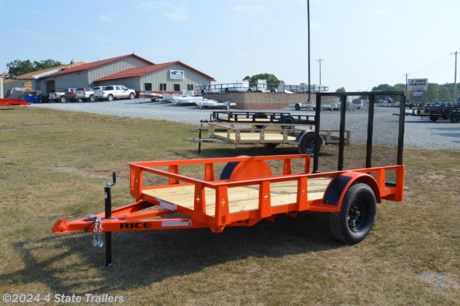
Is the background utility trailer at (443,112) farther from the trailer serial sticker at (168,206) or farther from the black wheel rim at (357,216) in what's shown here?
the trailer serial sticker at (168,206)

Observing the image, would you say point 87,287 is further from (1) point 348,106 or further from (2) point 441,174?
(2) point 441,174

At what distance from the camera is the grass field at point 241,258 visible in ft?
14.0

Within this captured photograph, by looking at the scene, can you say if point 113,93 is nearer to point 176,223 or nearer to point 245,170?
point 245,170

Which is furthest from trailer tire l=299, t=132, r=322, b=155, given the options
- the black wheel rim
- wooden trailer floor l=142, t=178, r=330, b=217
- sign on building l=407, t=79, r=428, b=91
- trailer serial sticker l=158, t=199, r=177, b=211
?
sign on building l=407, t=79, r=428, b=91

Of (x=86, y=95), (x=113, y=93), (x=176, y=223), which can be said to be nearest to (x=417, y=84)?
(x=113, y=93)

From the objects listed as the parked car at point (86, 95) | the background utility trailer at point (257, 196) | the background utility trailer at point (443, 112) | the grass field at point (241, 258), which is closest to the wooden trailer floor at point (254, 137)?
the grass field at point (241, 258)

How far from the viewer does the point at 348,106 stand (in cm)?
639

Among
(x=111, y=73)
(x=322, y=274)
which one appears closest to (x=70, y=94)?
(x=111, y=73)

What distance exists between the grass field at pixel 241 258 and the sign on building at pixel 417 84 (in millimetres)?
67296

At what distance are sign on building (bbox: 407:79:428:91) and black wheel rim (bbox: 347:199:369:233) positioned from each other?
7042cm

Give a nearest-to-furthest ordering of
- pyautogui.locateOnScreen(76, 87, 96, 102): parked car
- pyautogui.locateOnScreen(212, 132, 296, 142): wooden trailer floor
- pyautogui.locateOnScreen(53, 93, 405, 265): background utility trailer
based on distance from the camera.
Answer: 1. pyautogui.locateOnScreen(53, 93, 405, 265): background utility trailer
2. pyautogui.locateOnScreen(212, 132, 296, 142): wooden trailer floor
3. pyautogui.locateOnScreen(76, 87, 96, 102): parked car

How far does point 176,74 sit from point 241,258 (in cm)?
5497

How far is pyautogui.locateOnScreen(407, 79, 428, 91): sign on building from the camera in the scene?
70.4 m

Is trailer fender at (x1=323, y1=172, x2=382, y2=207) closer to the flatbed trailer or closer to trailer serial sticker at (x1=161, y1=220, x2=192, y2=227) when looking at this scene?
trailer serial sticker at (x1=161, y1=220, x2=192, y2=227)
